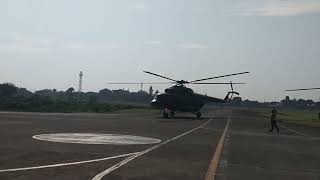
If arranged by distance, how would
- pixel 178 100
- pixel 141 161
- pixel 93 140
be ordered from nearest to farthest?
pixel 141 161 < pixel 93 140 < pixel 178 100

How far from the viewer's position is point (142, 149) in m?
18.8

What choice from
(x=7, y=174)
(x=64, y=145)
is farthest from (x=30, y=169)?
(x=64, y=145)

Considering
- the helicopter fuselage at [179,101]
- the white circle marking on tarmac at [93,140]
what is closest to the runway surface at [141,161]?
the white circle marking on tarmac at [93,140]

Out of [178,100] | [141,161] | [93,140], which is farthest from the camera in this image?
[178,100]

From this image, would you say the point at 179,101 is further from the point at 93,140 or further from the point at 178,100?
the point at 93,140

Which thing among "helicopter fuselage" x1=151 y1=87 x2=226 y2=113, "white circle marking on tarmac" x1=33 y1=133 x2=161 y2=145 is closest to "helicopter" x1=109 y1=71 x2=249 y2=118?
"helicopter fuselage" x1=151 y1=87 x2=226 y2=113

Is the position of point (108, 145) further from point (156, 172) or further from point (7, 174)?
point (7, 174)

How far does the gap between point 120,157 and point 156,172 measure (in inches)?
121

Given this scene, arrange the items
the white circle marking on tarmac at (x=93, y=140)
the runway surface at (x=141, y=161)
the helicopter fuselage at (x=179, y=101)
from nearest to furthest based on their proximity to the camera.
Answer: the runway surface at (x=141, y=161) → the white circle marking on tarmac at (x=93, y=140) → the helicopter fuselage at (x=179, y=101)

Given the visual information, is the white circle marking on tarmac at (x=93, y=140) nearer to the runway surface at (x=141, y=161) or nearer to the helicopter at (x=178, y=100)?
the runway surface at (x=141, y=161)

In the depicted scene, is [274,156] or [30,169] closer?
[30,169]


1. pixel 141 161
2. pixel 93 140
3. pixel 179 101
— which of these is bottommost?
pixel 141 161

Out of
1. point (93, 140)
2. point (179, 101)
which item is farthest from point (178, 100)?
point (93, 140)

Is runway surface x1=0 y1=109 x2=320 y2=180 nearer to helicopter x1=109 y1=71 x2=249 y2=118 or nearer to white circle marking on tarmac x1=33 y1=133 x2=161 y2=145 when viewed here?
white circle marking on tarmac x1=33 y1=133 x2=161 y2=145
